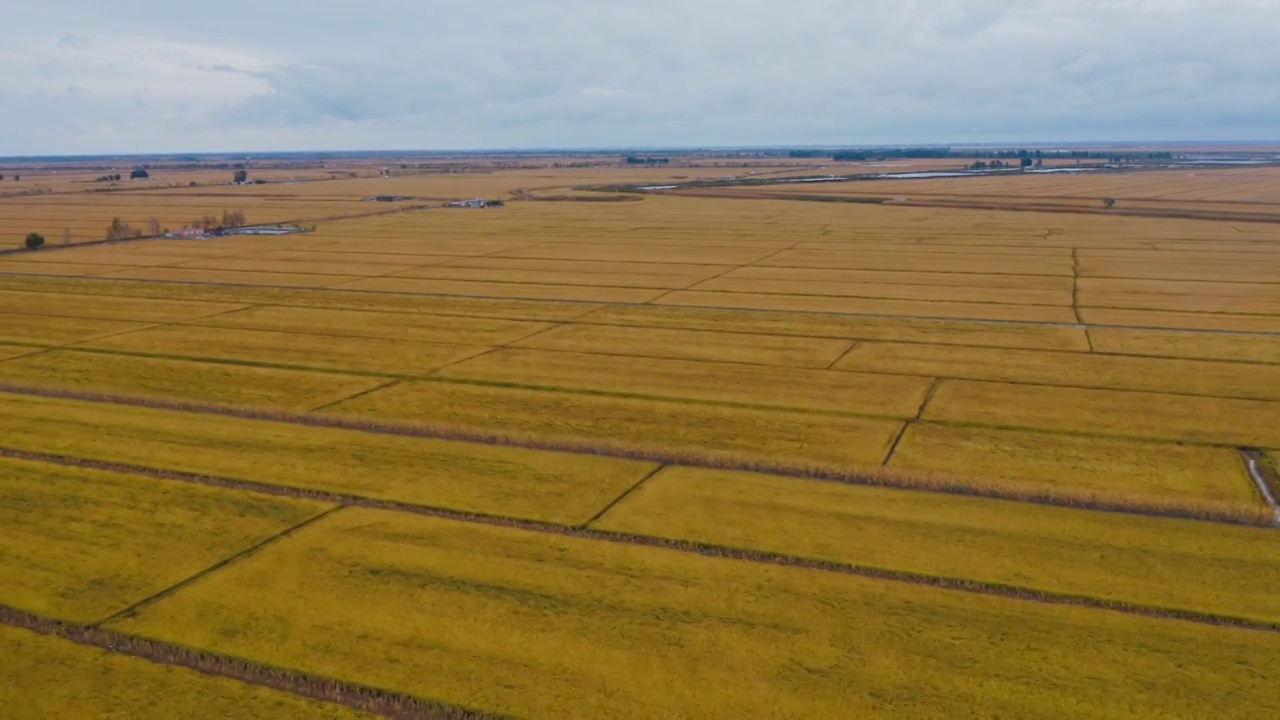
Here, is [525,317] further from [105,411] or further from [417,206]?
[417,206]

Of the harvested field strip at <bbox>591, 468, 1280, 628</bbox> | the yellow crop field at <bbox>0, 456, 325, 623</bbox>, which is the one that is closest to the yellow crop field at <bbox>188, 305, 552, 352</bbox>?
the yellow crop field at <bbox>0, 456, 325, 623</bbox>

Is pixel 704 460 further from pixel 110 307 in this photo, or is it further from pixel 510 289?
pixel 110 307

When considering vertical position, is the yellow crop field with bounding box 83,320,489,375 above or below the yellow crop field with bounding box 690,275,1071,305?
below

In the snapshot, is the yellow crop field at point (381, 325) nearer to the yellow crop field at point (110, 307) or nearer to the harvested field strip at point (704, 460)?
the yellow crop field at point (110, 307)

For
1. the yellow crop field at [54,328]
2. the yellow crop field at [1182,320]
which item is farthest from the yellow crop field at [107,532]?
the yellow crop field at [1182,320]

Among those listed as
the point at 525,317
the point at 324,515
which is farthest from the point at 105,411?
the point at 525,317

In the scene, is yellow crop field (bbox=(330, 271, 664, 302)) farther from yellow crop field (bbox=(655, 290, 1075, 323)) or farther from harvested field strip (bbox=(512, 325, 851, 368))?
harvested field strip (bbox=(512, 325, 851, 368))
